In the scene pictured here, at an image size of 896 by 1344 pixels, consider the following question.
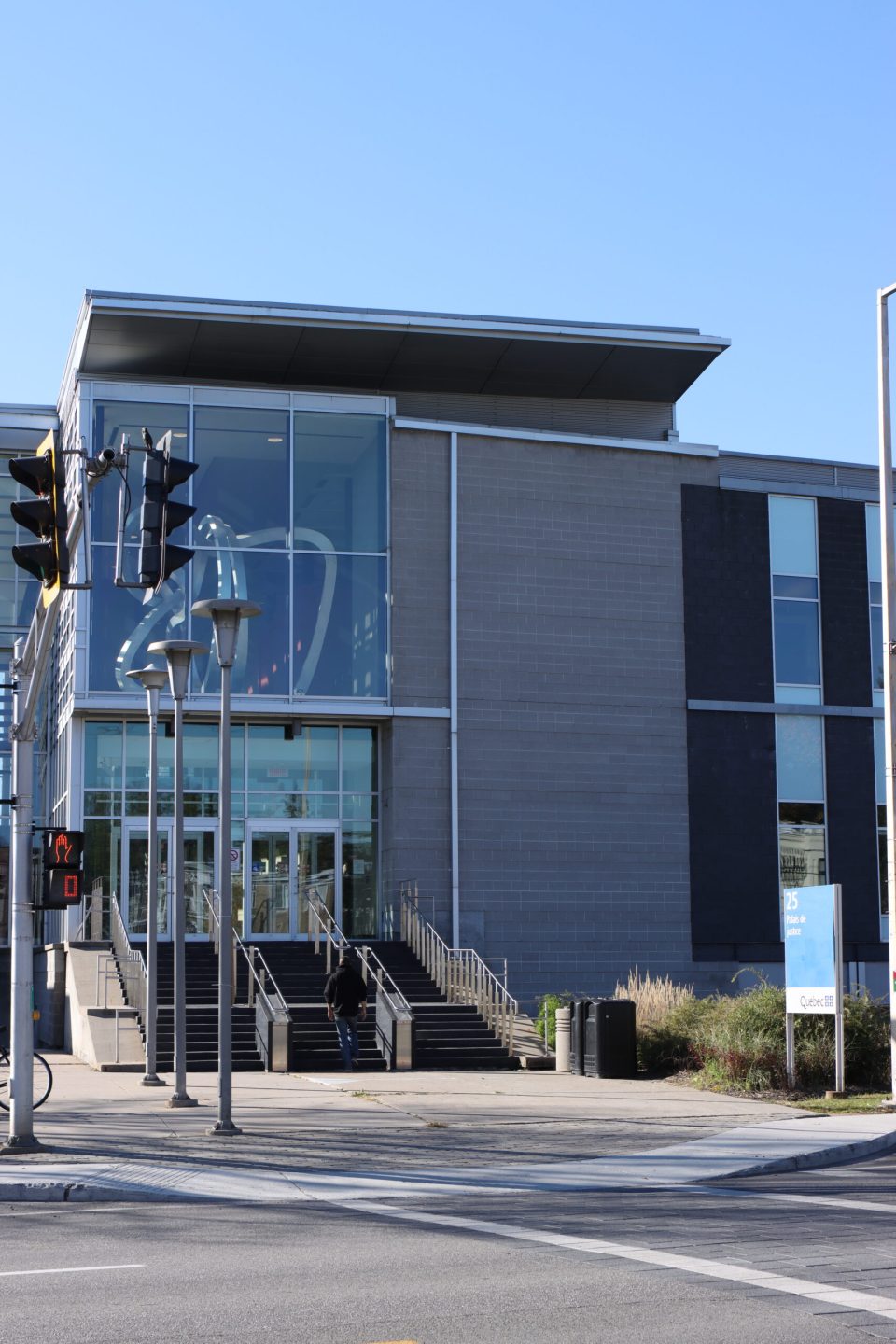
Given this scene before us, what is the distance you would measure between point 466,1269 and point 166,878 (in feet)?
78.8

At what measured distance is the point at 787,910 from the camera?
2059 centimetres

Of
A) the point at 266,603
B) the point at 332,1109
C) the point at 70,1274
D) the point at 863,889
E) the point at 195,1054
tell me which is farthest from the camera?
A: the point at 863,889

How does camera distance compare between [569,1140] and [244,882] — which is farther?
[244,882]

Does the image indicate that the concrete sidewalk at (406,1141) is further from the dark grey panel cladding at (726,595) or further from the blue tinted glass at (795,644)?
the blue tinted glass at (795,644)

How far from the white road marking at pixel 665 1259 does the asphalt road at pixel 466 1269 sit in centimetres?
2

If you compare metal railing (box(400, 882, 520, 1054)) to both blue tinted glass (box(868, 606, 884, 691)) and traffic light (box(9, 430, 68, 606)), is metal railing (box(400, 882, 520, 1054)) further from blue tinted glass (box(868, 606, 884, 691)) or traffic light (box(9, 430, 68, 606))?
traffic light (box(9, 430, 68, 606))

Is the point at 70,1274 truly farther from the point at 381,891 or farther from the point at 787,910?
the point at 381,891

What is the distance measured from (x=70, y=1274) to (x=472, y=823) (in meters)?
23.9

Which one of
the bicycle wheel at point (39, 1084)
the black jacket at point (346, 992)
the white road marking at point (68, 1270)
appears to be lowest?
the bicycle wheel at point (39, 1084)

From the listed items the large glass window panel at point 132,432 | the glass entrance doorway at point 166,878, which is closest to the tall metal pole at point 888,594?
the large glass window panel at point 132,432

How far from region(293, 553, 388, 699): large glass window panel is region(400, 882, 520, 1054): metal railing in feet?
13.9

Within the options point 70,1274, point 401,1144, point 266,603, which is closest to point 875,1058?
point 401,1144

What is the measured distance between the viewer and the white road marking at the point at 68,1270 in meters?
8.95

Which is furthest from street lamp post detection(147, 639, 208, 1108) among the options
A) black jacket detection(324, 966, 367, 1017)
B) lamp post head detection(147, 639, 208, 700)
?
black jacket detection(324, 966, 367, 1017)
